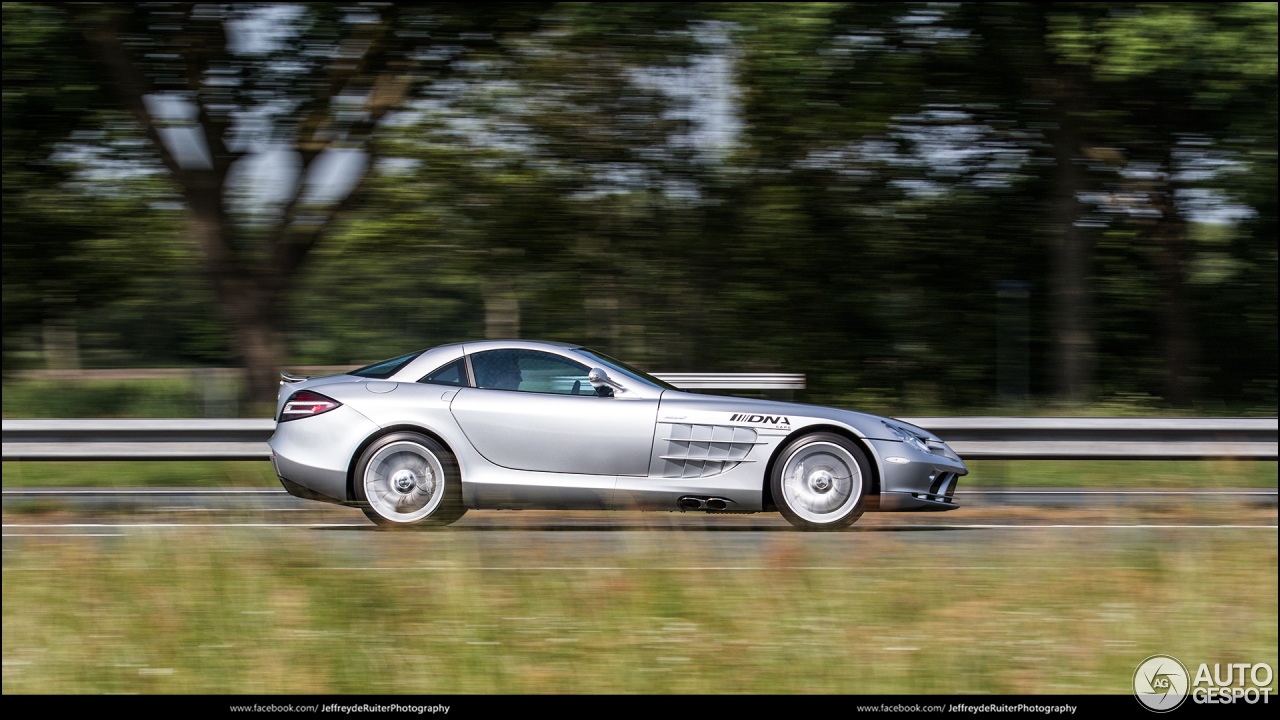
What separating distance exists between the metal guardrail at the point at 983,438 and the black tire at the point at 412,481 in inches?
58.5

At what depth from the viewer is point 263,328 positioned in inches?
530

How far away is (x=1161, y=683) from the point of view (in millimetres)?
3832

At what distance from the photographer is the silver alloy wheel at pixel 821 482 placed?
667 cm

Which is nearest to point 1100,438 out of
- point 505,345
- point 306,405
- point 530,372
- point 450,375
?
point 530,372

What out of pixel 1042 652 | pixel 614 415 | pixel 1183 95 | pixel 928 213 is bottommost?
pixel 1042 652

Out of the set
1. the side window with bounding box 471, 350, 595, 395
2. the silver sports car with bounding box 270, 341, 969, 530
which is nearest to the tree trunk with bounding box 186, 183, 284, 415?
the silver sports car with bounding box 270, 341, 969, 530

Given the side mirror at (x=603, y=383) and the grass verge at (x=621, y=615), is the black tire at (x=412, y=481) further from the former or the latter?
the side mirror at (x=603, y=383)

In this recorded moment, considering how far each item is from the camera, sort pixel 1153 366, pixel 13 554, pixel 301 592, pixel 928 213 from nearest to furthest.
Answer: pixel 301 592 < pixel 13 554 < pixel 928 213 < pixel 1153 366

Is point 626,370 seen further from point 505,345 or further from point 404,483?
point 404,483

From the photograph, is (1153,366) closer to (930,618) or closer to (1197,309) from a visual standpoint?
(1197,309)

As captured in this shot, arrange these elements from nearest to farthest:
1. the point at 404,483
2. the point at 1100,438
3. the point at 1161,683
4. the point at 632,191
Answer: the point at 1161,683 → the point at 404,483 → the point at 1100,438 → the point at 632,191

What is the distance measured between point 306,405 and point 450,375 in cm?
90
